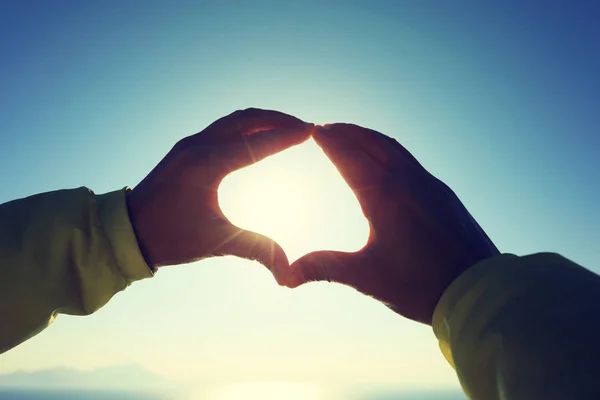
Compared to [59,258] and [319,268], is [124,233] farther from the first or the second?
[319,268]

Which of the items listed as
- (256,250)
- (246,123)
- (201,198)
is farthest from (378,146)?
(201,198)

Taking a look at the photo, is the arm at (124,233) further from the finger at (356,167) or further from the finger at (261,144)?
the finger at (356,167)

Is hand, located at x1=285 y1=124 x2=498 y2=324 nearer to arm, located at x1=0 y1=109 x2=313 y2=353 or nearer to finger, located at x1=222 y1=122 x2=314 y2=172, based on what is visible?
finger, located at x1=222 y1=122 x2=314 y2=172

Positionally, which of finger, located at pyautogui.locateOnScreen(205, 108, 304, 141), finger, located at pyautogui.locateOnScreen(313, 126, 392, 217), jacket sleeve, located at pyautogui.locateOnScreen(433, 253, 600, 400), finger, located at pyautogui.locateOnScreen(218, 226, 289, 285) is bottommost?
jacket sleeve, located at pyautogui.locateOnScreen(433, 253, 600, 400)

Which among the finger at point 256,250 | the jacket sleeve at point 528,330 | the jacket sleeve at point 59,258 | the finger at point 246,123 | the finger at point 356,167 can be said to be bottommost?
the jacket sleeve at point 528,330

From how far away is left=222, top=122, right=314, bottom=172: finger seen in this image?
9.16 feet

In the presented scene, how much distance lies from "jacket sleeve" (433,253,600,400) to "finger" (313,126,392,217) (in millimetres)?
1173

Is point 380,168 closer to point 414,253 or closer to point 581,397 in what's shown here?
point 414,253

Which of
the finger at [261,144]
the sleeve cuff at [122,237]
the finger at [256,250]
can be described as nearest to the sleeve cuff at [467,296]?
the finger at [256,250]

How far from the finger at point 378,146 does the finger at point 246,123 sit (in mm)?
341

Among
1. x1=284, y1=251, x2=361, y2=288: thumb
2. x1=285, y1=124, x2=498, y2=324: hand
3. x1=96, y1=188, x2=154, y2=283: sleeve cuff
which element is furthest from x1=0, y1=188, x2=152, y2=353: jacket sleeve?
x1=285, y1=124, x2=498, y2=324: hand

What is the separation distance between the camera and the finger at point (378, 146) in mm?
2822

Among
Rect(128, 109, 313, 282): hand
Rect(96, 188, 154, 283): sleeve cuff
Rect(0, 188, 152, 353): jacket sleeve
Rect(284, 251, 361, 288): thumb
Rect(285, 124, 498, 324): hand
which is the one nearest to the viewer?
Rect(0, 188, 152, 353): jacket sleeve

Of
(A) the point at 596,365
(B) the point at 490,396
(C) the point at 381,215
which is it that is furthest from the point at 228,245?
(A) the point at 596,365
